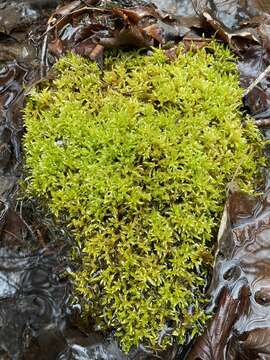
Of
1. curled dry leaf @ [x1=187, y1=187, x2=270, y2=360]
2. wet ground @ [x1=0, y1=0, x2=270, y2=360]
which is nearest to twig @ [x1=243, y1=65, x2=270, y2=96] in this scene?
wet ground @ [x1=0, y1=0, x2=270, y2=360]

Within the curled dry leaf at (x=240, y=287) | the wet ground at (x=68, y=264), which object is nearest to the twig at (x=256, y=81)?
the wet ground at (x=68, y=264)

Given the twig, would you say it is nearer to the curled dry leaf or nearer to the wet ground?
the wet ground

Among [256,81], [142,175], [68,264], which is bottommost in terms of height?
[68,264]

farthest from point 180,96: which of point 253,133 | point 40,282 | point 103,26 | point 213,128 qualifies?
point 40,282

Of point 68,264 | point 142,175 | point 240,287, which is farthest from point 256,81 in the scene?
point 68,264

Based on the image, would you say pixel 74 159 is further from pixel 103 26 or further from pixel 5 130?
pixel 103 26

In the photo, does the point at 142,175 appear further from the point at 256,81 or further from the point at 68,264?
the point at 256,81

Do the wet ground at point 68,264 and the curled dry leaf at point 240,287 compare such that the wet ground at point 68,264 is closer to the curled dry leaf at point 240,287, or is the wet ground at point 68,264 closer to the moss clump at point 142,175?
the curled dry leaf at point 240,287
